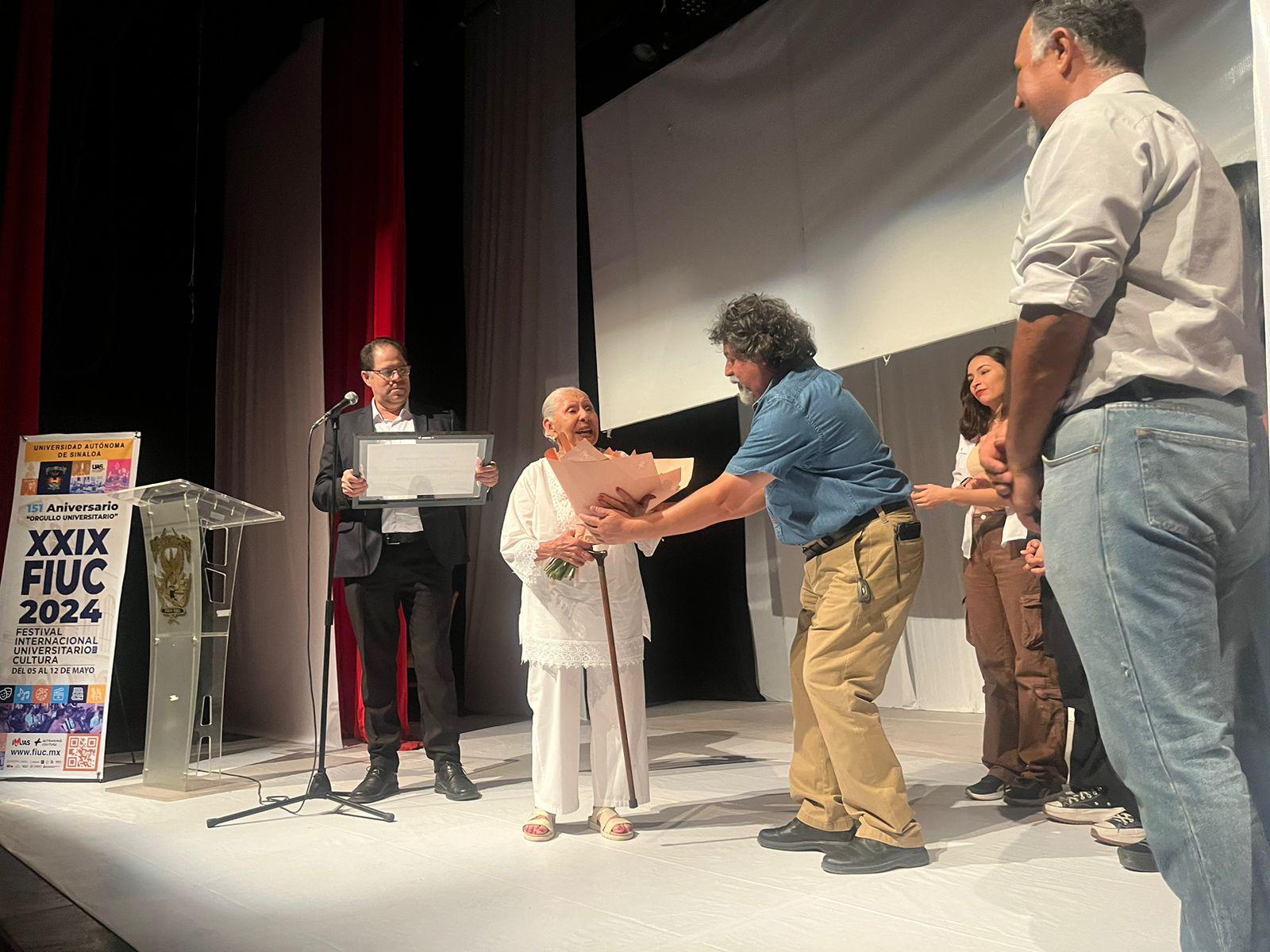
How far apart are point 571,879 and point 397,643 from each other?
153cm

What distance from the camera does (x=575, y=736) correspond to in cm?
304

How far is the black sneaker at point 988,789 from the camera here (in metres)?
3.35

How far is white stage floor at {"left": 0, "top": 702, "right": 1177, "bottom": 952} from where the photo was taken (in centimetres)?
210

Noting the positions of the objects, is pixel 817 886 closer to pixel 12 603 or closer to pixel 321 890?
pixel 321 890

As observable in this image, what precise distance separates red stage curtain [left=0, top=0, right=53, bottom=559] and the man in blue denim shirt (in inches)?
141

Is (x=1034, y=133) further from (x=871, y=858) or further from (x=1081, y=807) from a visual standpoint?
(x=1081, y=807)

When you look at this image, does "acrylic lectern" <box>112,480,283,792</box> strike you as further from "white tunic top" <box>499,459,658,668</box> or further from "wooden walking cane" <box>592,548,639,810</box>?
"wooden walking cane" <box>592,548,639,810</box>

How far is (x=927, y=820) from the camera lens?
10.1 feet

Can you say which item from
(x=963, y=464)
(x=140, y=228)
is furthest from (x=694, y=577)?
(x=140, y=228)

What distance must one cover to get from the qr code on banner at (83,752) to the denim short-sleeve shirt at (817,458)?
325 centimetres

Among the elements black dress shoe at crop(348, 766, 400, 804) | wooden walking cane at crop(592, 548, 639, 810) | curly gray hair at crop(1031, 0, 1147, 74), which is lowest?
black dress shoe at crop(348, 766, 400, 804)

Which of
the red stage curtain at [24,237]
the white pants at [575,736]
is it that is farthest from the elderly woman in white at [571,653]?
the red stage curtain at [24,237]

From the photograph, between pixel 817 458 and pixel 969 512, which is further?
pixel 969 512

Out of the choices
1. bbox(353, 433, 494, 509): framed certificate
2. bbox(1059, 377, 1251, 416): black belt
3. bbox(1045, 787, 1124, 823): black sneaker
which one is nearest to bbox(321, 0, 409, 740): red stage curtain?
bbox(353, 433, 494, 509): framed certificate
